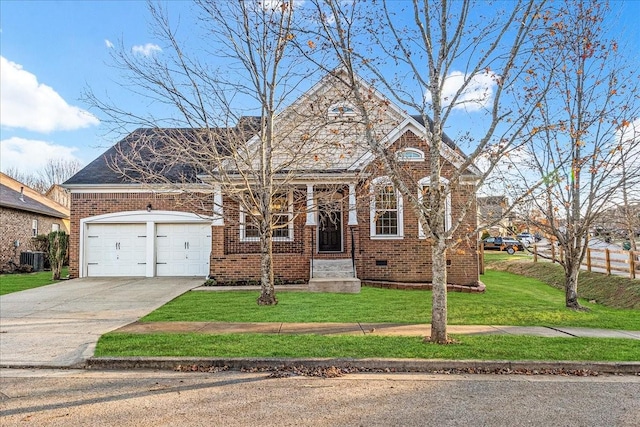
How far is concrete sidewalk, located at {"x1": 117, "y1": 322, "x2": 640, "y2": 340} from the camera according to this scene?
7.41 meters

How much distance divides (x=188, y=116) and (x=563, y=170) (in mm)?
9012

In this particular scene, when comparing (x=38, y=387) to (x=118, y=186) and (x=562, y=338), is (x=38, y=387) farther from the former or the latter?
(x=118, y=186)

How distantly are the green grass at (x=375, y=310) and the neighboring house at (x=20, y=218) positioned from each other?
1326 cm

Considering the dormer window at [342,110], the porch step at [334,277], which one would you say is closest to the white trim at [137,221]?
the porch step at [334,277]

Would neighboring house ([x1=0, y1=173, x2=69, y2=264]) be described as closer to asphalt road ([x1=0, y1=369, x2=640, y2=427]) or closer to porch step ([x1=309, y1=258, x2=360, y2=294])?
porch step ([x1=309, y1=258, x2=360, y2=294])

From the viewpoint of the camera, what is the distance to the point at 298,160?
10305 mm

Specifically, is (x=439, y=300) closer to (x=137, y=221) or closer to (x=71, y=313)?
(x=71, y=313)

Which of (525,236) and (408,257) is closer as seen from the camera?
(408,257)

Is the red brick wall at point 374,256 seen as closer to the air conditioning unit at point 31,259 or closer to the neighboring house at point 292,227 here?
the neighboring house at point 292,227

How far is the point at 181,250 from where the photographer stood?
15.8 m

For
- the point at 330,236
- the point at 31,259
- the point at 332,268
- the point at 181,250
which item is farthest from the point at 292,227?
the point at 31,259

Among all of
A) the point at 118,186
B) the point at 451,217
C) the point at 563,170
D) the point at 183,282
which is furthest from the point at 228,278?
the point at 563,170

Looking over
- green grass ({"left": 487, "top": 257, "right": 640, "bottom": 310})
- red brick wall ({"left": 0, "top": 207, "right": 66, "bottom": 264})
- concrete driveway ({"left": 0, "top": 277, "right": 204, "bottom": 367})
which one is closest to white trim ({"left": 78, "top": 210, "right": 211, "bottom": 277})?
concrete driveway ({"left": 0, "top": 277, "right": 204, "bottom": 367})

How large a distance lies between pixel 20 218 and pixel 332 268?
56.7 ft
